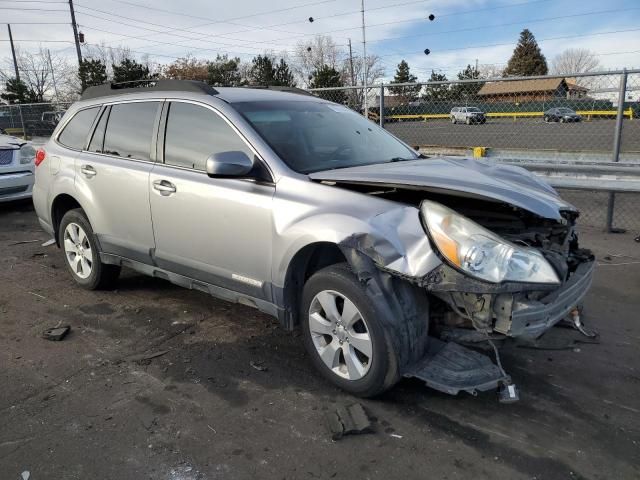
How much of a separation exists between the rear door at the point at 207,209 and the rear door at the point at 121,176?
6.6 inches

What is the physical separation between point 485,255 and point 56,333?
329cm

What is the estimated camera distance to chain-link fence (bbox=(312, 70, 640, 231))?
7.24 m

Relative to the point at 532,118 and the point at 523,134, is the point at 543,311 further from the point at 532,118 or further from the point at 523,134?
the point at 523,134

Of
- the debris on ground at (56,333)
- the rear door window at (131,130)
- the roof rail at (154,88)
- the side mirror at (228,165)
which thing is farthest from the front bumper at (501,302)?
the debris on ground at (56,333)

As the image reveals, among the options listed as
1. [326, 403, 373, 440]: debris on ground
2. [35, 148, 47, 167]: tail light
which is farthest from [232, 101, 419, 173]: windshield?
[35, 148, 47, 167]: tail light

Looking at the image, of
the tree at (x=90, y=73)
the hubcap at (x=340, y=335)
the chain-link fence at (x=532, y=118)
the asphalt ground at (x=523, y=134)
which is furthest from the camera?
the tree at (x=90, y=73)

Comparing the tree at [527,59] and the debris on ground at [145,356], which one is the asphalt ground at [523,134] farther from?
the tree at [527,59]

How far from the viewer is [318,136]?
3.96m

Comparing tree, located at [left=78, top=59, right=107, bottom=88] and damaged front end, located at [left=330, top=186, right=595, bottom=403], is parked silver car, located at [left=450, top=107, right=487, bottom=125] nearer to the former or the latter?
damaged front end, located at [left=330, top=186, right=595, bottom=403]

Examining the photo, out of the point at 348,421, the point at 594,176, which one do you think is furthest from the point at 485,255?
the point at 594,176

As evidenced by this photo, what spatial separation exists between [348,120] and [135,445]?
9.72ft

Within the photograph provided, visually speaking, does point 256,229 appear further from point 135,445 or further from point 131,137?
point 131,137

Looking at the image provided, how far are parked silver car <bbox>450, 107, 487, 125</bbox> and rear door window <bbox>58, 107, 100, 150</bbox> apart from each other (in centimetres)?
595

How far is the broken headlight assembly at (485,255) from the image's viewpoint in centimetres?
265
